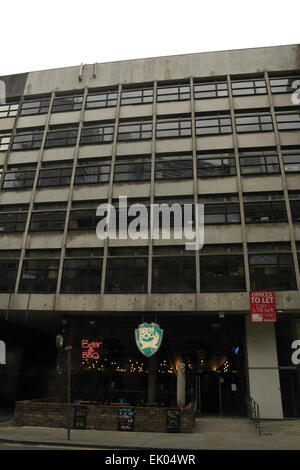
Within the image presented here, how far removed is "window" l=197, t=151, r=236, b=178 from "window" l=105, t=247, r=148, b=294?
26.4 ft

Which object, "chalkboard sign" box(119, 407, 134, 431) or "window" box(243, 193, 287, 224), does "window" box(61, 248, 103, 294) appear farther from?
"window" box(243, 193, 287, 224)

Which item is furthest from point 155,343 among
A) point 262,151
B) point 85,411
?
point 262,151

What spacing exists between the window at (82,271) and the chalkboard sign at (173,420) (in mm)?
10301

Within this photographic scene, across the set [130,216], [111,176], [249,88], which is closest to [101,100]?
[111,176]

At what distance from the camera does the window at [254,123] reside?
91.9 ft

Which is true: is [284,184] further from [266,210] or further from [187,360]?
[187,360]

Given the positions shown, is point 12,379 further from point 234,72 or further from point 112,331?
point 234,72

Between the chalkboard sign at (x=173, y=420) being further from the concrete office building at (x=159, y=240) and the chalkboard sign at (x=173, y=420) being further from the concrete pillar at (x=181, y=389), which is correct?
the concrete office building at (x=159, y=240)

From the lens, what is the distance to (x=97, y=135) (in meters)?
29.9

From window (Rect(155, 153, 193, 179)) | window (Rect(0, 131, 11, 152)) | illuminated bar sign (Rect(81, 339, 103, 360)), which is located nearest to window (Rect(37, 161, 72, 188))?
window (Rect(0, 131, 11, 152))

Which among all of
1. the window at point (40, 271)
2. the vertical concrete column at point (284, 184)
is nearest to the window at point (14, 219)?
the window at point (40, 271)

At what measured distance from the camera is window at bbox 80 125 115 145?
29641 millimetres
